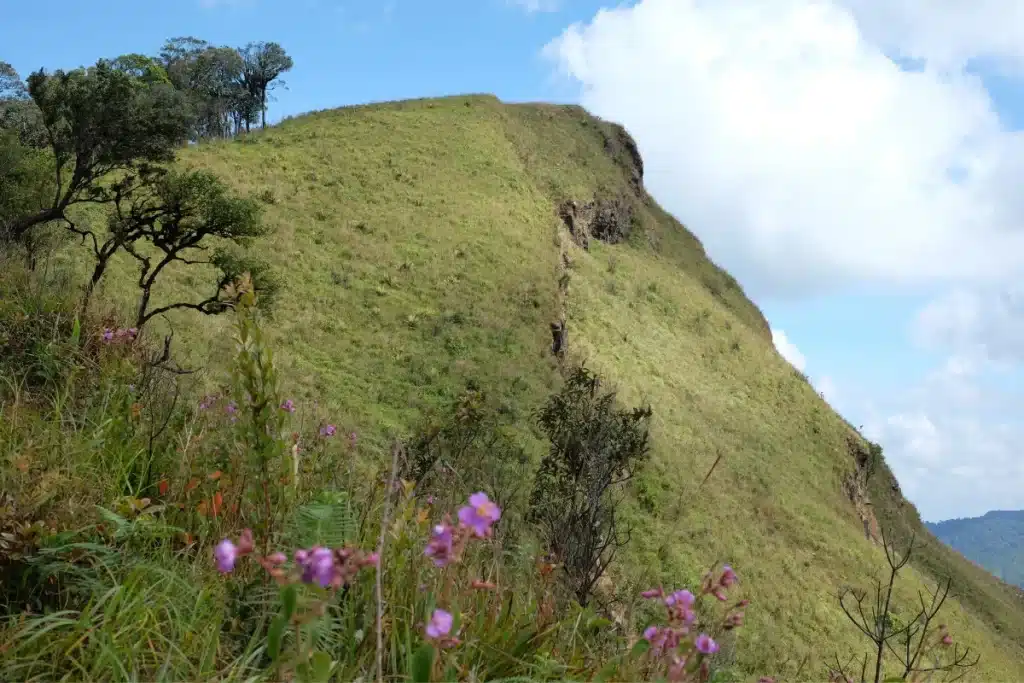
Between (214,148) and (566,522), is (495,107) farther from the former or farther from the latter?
(566,522)

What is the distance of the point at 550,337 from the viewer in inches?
1153

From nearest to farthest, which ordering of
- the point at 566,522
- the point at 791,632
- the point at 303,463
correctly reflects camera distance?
the point at 303,463, the point at 566,522, the point at 791,632

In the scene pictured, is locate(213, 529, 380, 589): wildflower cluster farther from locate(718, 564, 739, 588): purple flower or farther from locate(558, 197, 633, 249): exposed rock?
locate(558, 197, 633, 249): exposed rock

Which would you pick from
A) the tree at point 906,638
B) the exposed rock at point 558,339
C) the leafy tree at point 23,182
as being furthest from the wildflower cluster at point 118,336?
the exposed rock at point 558,339

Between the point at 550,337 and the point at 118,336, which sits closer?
the point at 118,336

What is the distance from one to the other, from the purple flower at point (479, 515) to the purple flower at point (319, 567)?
37 cm

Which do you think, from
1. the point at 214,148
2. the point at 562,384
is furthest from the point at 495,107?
the point at 562,384

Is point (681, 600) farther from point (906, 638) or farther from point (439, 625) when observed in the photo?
point (906, 638)

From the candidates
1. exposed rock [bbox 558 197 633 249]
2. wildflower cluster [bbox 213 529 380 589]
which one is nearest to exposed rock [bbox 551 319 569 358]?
exposed rock [bbox 558 197 633 249]

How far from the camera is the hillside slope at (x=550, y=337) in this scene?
22.0 meters

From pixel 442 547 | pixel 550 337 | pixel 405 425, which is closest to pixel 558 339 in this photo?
pixel 550 337

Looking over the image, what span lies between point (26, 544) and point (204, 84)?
73.5 metres

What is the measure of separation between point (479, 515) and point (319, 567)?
433 mm

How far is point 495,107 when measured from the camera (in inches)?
2199
